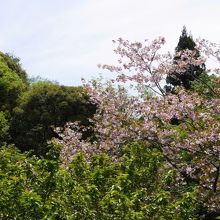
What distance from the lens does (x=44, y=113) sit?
35.3 metres

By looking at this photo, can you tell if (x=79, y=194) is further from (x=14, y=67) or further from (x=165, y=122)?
(x=14, y=67)

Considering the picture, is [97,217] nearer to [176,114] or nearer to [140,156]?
→ [140,156]

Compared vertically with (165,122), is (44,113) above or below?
above

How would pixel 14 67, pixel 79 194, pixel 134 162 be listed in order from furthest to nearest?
pixel 14 67 < pixel 134 162 < pixel 79 194

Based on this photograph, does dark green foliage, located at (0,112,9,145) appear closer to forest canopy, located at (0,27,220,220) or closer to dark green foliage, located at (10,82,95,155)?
dark green foliage, located at (10,82,95,155)

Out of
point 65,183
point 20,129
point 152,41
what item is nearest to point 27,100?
point 20,129

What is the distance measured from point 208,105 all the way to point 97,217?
657 cm

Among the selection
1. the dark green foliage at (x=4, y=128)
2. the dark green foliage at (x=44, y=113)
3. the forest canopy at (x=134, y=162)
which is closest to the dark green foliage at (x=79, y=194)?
the forest canopy at (x=134, y=162)

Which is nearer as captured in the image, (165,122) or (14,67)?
(165,122)

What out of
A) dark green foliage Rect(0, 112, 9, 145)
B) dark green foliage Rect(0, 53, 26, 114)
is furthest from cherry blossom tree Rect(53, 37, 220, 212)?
dark green foliage Rect(0, 53, 26, 114)

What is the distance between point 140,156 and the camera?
12055mm

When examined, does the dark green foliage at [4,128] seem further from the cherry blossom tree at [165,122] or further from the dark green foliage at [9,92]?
the cherry blossom tree at [165,122]

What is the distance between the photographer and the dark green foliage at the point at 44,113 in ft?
114

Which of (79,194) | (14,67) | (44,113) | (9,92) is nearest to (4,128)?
(44,113)
